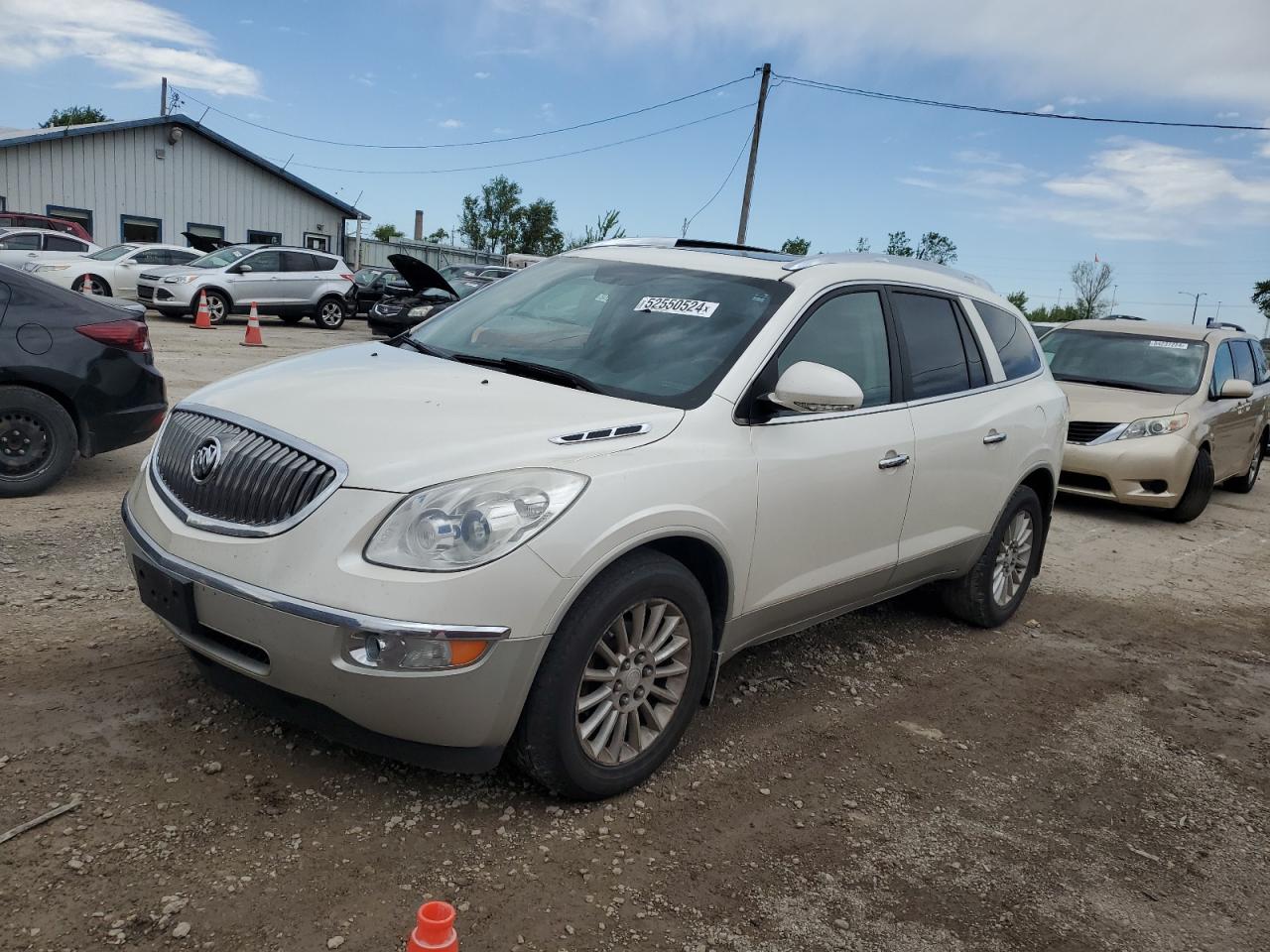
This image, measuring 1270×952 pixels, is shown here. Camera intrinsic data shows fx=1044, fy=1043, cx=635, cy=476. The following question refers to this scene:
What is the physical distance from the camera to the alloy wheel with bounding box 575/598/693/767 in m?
3.14

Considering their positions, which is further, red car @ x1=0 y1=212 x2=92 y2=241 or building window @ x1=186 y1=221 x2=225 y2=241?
building window @ x1=186 y1=221 x2=225 y2=241

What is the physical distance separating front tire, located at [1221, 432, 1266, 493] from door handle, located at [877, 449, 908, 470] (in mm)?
8698

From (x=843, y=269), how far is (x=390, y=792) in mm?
2655

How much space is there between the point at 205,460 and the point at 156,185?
107 feet

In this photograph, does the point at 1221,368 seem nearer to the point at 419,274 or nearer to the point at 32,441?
the point at 419,274

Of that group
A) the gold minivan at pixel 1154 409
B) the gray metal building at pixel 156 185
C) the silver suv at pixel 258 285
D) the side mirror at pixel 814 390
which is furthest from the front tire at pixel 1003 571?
the gray metal building at pixel 156 185

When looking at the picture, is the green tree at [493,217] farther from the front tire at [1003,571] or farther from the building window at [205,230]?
the front tire at [1003,571]

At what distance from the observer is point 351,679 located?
2.78 m

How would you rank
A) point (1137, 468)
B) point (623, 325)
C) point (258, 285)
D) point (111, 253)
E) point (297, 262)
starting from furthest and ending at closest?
point (297, 262) < point (111, 253) < point (258, 285) < point (1137, 468) < point (623, 325)

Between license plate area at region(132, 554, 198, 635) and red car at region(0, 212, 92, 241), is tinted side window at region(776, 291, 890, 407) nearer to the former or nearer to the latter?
license plate area at region(132, 554, 198, 635)

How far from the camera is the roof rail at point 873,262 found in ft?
13.8

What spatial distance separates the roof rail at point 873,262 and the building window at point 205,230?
3157cm

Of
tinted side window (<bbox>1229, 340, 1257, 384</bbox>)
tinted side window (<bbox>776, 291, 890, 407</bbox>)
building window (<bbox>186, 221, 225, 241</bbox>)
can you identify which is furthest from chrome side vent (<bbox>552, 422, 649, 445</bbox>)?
building window (<bbox>186, 221, 225, 241</bbox>)

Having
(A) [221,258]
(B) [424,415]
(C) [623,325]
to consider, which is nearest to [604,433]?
(B) [424,415]
